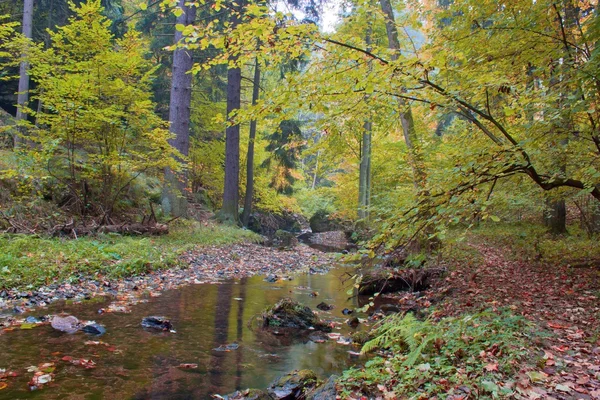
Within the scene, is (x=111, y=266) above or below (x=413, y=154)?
below

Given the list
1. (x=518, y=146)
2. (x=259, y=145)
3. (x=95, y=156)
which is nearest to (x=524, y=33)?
(x=518, y=146)

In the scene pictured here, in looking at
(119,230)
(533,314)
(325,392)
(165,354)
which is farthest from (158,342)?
(119,230)

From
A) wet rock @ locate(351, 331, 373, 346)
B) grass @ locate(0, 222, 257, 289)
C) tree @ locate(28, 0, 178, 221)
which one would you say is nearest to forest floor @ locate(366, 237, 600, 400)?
wet rock @ locate(351, 331, 373, 346)

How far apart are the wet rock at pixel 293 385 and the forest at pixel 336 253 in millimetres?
20

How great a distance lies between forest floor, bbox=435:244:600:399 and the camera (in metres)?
2.95

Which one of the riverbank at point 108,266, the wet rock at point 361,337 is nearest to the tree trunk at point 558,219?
the riverbank at point 108,266

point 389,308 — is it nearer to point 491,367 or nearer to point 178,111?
point 491,367

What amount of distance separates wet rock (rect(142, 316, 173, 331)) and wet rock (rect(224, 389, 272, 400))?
1832 millimetres

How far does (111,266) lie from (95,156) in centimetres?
366

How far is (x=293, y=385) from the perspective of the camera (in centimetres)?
344

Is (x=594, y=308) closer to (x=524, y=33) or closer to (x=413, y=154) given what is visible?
(x=524, y=33)

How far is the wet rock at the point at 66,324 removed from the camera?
4345 millimetres

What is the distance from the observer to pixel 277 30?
335cm

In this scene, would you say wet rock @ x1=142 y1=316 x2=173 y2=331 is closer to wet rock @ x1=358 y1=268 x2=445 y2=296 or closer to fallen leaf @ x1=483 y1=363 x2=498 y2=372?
fallen leaf @ x1=483 y1=363 x2=498 y2=372
